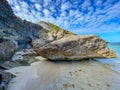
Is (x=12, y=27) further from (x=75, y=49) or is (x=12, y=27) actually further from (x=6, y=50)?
(x=75, y=49)

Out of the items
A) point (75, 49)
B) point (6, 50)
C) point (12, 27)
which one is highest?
point (12, 27)

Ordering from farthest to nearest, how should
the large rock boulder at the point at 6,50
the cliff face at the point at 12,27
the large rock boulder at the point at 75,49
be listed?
the cliff face at the point at 12,27 < the large rock boulder at the point at 75,49 < the large rock boulder at the point at 6,50

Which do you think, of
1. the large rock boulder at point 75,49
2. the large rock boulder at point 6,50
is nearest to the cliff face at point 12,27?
the large rock boulder at point 6,50

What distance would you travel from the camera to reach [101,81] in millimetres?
8953

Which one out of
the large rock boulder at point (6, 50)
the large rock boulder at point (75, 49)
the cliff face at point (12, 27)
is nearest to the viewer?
the large rock boulder at point (6, 50)

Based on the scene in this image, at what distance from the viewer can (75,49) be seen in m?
15.7

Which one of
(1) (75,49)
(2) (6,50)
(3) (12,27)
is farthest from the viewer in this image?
(3) (12,27)

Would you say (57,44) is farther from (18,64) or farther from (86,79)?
(86,79)

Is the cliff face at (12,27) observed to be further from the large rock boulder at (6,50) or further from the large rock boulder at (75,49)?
the large rock boulder at (75,49)

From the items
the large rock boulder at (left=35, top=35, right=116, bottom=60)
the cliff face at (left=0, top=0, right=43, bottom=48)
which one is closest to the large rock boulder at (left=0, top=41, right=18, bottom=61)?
the large rock boulder at (left=35, top=35, right=116, bottom=60)

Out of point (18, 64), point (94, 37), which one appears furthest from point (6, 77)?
point (94, 37)

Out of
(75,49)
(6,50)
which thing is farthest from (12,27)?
(75,49)

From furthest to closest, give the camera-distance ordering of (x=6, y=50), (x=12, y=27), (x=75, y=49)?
(x=12, y=27)
(x=75, y=49)
(x=6, y=50)

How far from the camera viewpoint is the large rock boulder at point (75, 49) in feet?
48.4
